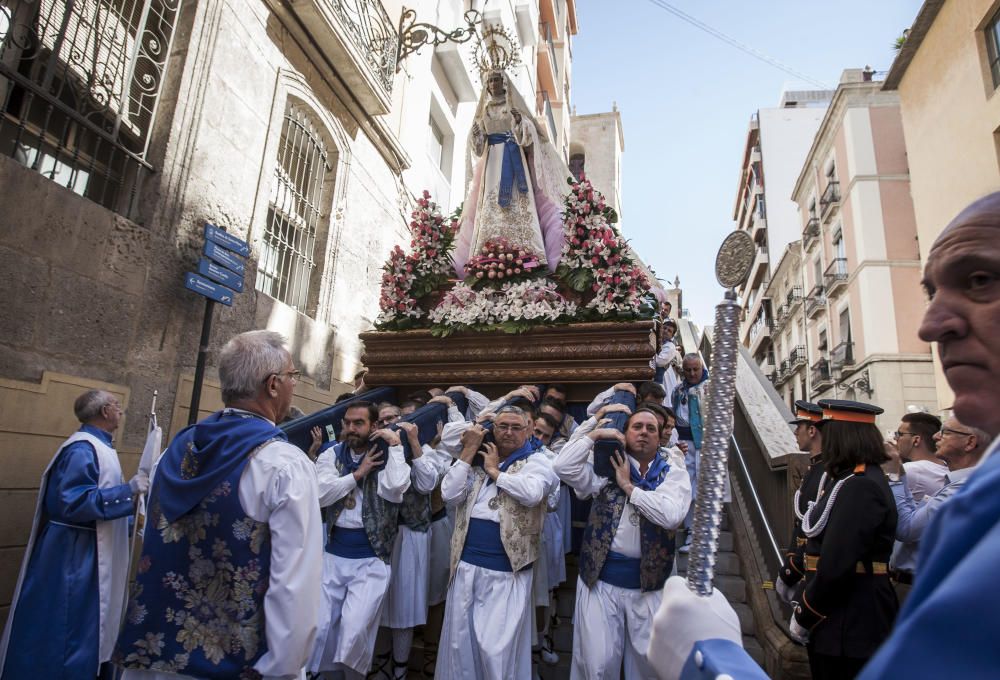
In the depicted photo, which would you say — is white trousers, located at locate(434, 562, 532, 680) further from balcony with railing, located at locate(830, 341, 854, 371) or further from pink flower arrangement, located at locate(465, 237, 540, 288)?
balcony with railing, located at locate(830, 341, 854, 371)

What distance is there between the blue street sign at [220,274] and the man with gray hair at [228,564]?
4.26 meters

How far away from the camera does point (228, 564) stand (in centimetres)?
238

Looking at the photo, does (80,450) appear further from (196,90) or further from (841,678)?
(841,678)

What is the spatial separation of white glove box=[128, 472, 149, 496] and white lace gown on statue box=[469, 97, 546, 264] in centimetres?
348

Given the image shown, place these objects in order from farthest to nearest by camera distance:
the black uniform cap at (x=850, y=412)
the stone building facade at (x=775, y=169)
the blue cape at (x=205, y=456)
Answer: the stone building facade at (x=775, y=169) → the black uniform cap at (x=850, y=412) → the blue cape at (x=205, y=456)

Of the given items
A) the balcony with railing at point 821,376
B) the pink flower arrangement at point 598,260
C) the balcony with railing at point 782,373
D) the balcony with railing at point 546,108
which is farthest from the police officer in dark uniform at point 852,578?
the balcony with railing at point 782,373

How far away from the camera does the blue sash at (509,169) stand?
21.1 feet

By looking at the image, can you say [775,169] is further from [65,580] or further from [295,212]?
[65,580]

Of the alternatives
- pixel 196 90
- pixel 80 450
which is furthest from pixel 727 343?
pixel 196 90

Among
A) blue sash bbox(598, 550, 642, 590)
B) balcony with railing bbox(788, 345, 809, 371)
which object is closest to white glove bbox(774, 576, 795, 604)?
blue sash bbox(598, 550, 642, 590)

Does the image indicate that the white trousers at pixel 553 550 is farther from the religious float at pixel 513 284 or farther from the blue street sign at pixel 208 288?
the blue street sign at pixel 208 288

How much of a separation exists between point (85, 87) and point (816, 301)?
27.2m

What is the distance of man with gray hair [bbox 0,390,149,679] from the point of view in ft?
12.3

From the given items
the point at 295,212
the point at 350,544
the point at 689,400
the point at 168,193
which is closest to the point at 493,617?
the point at 350,544
